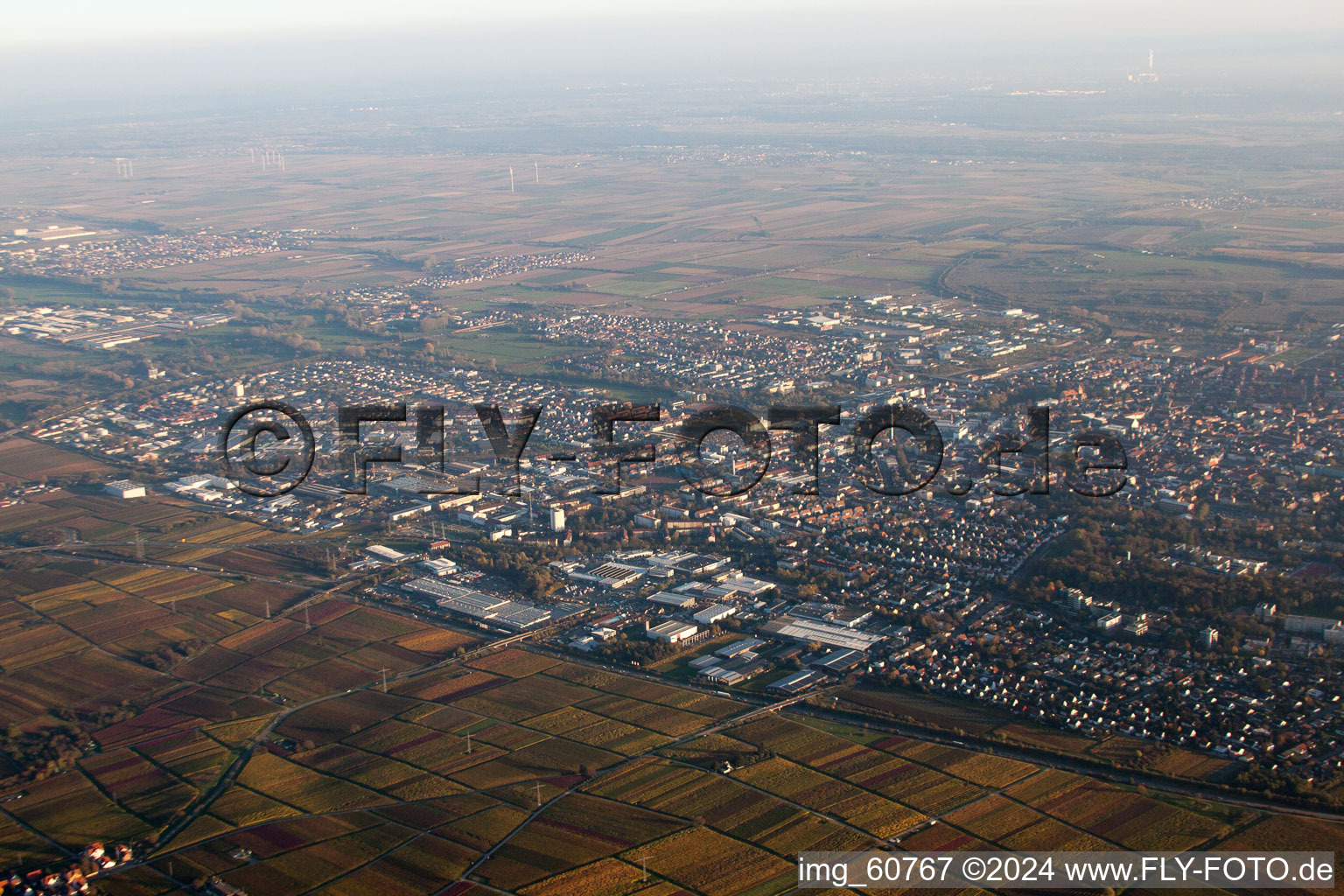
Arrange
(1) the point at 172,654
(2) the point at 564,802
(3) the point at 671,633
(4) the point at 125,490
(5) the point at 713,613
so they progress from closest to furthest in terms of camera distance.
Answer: (2) the point at 564,802 < (1) the point at 172,654 < (3) the point at 671,633 < (5) the point at 713,613 < (4) the point at 125,490

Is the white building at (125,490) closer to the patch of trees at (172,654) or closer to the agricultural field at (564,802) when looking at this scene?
the patch of trees at (172,654)

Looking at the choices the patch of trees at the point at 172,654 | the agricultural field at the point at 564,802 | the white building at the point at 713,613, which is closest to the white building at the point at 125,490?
the patch of trees at the point at 172,654

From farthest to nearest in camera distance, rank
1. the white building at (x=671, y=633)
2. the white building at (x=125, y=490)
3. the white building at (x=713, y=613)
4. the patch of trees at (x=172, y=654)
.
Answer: the white building at (x=125, y=490) → the white building at (x=713, y=613) → the white building at (x=671, y=633) → the patch of trees at (x=172, y=654)

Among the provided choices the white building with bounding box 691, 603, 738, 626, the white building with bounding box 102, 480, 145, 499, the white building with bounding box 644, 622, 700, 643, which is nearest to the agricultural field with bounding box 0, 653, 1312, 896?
the white building with bounding box 644, 622, 700, 643

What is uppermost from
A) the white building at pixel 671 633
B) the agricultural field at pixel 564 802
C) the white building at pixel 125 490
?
the white building at pixel 125 490

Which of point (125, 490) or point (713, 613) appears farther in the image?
point (125, 490)

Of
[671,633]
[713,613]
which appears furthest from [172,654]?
[713,613]

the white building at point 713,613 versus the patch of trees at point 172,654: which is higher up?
the white building at point 713,613

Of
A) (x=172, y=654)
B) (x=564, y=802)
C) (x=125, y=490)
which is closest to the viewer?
(x=564, y=802)

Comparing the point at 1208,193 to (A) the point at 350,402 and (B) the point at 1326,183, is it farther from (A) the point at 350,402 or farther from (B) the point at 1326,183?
(A) the point at 350,402

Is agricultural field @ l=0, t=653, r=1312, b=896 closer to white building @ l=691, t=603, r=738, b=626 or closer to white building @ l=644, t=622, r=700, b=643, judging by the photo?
white building @ l=644, t=622, r=700, b=643

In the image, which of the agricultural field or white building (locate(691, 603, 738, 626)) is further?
white building (locate(691, 603, 738, 626))

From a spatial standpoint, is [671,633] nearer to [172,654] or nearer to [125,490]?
[172,654]
